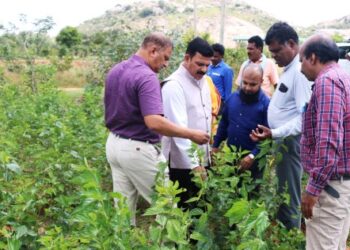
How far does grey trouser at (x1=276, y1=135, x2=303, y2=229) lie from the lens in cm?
316

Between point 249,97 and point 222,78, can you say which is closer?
point 249,97

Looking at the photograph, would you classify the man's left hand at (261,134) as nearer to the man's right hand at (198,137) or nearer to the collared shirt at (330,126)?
the man's right hand at (198,137)

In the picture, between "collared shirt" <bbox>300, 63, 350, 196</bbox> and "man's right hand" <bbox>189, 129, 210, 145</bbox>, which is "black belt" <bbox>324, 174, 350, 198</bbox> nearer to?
"collared shirt" <bbox>300, 63, 350, 196</bbox>

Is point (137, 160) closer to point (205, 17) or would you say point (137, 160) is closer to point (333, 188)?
point (333, 188)

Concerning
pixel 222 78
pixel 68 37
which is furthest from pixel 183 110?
pixel 68 37

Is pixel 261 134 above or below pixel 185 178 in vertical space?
above

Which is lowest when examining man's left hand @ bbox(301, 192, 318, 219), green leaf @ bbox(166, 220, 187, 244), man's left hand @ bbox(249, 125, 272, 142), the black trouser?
the black trouser

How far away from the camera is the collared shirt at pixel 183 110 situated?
288 centimetres

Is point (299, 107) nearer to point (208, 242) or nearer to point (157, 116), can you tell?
point (157, 116)

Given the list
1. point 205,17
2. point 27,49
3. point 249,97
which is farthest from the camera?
point 205,17

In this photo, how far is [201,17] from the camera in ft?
329

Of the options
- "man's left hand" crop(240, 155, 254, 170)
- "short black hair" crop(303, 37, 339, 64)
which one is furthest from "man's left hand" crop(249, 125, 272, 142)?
"short black hair" crop(303, 37, 339, 64)

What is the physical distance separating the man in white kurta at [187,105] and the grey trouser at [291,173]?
1.89 ft

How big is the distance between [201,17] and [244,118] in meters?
100
